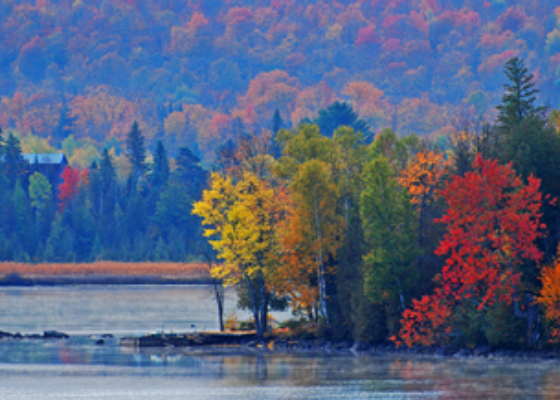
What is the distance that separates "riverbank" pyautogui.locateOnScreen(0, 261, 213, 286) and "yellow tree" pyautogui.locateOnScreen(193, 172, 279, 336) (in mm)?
57647

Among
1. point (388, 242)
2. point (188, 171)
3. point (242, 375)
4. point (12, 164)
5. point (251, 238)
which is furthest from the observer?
point (188, 171)

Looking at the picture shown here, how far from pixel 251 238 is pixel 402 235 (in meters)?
9.99

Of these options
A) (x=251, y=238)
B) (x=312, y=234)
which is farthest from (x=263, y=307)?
(x=312, y=234)

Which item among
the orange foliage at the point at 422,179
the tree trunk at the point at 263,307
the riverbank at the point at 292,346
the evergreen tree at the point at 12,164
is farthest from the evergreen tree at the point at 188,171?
the riverbank at the point at 292,346

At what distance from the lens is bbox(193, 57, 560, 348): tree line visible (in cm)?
4706

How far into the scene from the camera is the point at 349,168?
59594 millimetres

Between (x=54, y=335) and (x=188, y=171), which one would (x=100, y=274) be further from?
(x=54, y=335)

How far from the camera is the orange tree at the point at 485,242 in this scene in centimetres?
4644

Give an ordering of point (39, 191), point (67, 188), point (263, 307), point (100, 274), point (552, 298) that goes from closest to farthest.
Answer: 1. point (552, 298)
2. point (263, 307)
3. point (100, 274)
4. point (39, 191)
5. point (67, 188)

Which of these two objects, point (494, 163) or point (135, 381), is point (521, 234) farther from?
point (135, 381)

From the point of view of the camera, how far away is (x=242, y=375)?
44.9 m

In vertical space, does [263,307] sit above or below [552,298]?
above

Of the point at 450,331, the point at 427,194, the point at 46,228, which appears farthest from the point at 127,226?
the point at 450,331

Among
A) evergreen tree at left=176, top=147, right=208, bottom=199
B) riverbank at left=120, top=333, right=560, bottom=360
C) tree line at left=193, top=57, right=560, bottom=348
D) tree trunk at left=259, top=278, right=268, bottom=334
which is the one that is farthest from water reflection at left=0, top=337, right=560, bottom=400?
evergreen tree at left=176, top=147, right=208, bottom=199
